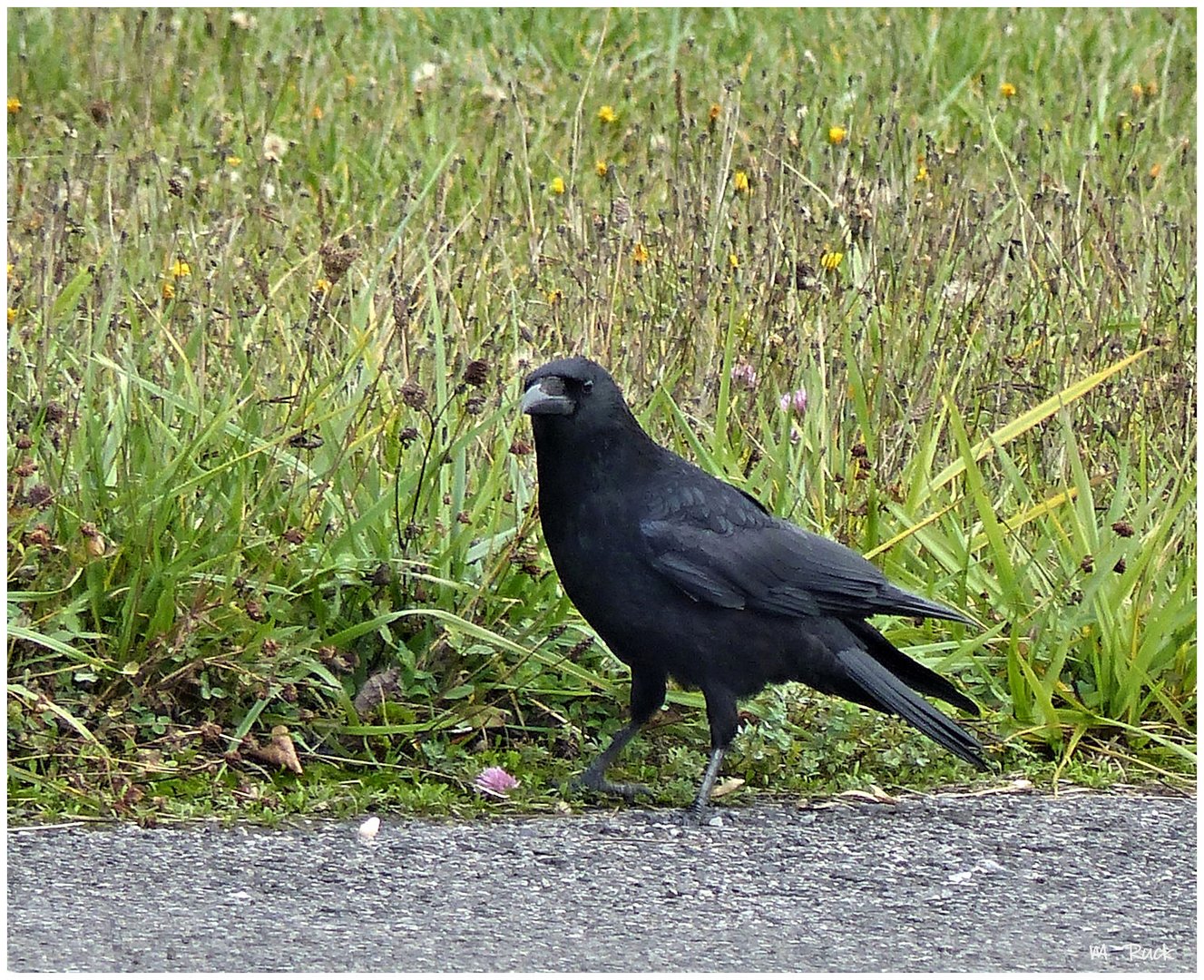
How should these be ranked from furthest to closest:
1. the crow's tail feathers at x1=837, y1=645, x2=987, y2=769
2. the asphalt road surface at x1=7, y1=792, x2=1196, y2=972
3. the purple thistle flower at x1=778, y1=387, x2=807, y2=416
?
the purple thistle flower at x1=778, y1=387, x2=807, y2=416 < the crow's tail feathers at x1=837, y1=645, x2=987, y2=769 < the asphalt road surface at x1=7, y1=792, x2=1196, y2=972

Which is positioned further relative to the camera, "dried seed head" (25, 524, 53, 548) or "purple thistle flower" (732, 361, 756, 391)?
"purple thistle flower" (732, 361, 756, 391)

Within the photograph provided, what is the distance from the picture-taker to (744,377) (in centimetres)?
519

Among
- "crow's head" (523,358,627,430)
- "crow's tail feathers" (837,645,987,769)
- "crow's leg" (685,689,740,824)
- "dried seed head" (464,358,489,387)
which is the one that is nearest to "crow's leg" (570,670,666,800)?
"crow's leg" (685,689,740,824)

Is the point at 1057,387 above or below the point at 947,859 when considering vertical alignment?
above

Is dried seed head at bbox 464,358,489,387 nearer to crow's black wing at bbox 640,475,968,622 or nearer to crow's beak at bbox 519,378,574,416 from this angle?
crow's beak at bbox 519,378,574,416

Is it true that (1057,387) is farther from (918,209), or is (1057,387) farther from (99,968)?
(99,968)

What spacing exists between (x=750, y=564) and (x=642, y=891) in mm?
860

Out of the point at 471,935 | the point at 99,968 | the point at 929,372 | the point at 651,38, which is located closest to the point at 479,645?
the point at 471,935

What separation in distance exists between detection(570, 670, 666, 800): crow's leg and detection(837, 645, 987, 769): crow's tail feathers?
1.31 feet

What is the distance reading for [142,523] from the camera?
160 inches

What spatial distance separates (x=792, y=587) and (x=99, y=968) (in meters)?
1.68

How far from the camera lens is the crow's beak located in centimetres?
390

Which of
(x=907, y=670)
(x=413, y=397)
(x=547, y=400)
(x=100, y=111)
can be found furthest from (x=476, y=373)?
(x=100, y=111)

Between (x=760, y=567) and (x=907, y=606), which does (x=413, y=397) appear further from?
(x=907, y=606)
